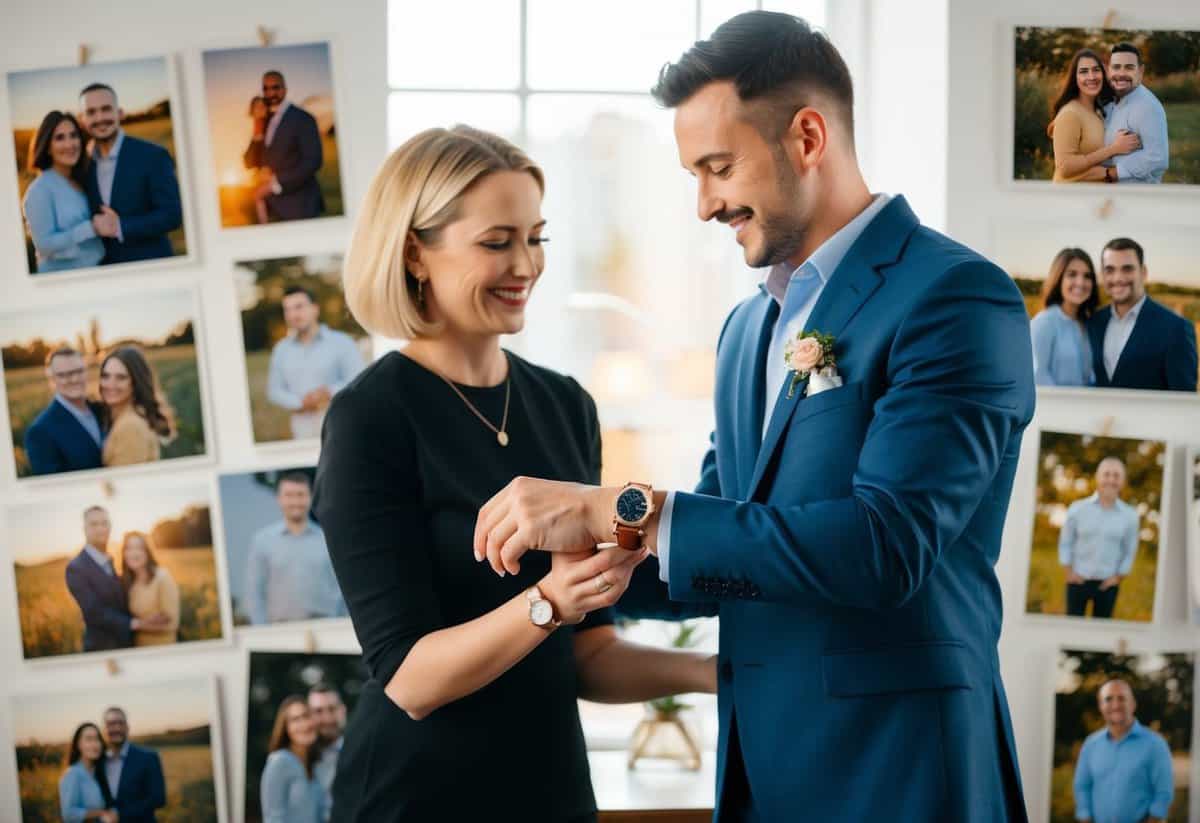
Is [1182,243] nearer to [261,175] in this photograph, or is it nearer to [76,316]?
[261,175]

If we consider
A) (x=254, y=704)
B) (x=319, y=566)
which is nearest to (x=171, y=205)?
(x=319, y=566)

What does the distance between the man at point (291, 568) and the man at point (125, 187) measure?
0.72 meters

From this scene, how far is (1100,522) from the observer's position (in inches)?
121

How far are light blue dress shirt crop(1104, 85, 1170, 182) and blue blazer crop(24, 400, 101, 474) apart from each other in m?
2.72

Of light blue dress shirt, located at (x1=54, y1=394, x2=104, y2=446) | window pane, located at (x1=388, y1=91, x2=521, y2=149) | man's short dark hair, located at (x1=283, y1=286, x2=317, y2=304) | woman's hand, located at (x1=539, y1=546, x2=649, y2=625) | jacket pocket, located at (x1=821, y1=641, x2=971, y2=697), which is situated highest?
window pane, located at (x1=388, y1=91, x2=521, y2=149)

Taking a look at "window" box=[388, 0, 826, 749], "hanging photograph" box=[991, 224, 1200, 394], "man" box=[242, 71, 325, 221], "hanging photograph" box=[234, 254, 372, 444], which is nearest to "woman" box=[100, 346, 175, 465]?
"hanging photograph" box=[234, 254, 372, 444]

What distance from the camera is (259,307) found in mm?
3172

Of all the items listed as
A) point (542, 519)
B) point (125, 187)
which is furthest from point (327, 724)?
point (542, 519)

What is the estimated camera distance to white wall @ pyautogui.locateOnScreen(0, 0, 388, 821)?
3096 millimetres

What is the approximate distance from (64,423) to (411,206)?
1.61 metres

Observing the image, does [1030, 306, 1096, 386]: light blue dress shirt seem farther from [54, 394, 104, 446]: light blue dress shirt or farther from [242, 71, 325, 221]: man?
[54, 394, 104, 446]: light blue dress shirt

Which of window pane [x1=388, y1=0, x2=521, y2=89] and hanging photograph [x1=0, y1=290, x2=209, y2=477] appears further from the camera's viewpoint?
window pane [x1=388, y1=0, x2=521, y2=89]

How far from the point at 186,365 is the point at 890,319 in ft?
6.94

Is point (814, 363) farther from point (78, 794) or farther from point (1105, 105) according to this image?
point (78, 794)
